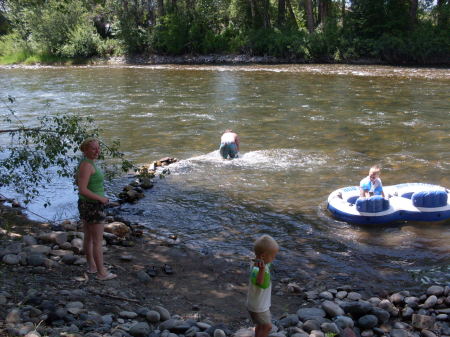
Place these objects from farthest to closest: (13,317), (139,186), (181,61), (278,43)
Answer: (181,61)
(278,43)
(139,186)
(13,317)

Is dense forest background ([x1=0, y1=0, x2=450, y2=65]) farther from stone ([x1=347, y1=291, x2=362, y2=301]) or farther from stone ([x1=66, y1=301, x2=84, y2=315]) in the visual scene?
stone ([x1=66, y1=301, x2=84, y2=315])

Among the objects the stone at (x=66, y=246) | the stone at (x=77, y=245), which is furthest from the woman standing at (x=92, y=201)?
the stone at (x=66, y=246)

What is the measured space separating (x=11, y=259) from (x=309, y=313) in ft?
10.7

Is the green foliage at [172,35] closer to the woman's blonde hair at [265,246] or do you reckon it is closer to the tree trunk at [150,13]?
the tree trunk at [150,13]

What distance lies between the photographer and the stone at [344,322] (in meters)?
4.58

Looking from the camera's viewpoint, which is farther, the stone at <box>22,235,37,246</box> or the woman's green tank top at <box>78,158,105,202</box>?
the stone at <box>22,235,37,246</box>

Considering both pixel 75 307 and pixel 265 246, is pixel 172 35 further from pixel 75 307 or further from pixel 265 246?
pixel 265 246

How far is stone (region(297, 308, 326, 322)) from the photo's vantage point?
4.70 meters

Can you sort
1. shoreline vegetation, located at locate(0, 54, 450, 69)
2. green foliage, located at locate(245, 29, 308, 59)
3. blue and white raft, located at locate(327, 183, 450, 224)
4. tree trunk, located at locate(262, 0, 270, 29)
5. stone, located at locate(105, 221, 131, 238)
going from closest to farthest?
stone, located at locate(105, 221, 131, 238) < blue and white raft, located at locate(327, 183, 450, 224) < shoreline vegetation, located at locate(0, 54, 450, 69) < green foliage, located at locate(245, 29, 308, 59) < tree trunk, located at locate(262, 0, 270, 29)

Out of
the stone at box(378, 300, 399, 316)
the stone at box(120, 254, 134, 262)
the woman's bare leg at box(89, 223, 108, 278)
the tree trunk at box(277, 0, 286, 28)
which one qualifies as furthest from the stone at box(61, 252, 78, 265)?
the tree trunk at box(277, 0, 286, 28)

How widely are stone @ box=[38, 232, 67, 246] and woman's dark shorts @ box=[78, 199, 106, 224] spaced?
1317 millimetres

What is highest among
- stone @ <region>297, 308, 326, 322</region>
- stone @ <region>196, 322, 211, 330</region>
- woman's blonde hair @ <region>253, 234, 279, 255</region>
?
woman's blonde hair @ <region>253, 234, 279, 255</region>

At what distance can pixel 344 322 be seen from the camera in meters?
4.60

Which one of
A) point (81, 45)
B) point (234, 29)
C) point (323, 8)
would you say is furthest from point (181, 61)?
point (323, 8)
